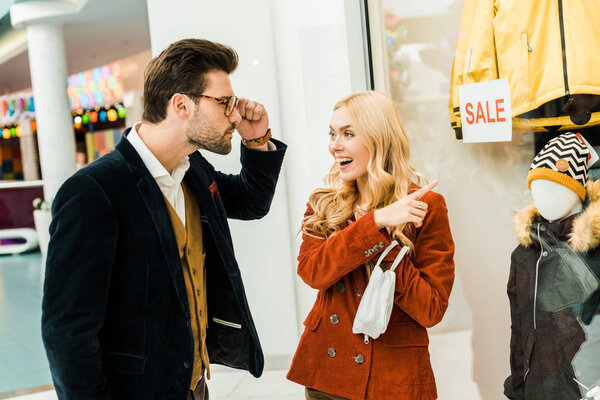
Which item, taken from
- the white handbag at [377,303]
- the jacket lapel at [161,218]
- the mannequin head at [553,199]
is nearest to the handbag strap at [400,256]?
the white handbag at [377,303]

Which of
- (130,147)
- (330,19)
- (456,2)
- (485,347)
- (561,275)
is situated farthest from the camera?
(330,19)

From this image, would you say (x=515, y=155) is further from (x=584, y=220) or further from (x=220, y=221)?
(x=220, y=221)

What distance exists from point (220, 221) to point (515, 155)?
1089 mm

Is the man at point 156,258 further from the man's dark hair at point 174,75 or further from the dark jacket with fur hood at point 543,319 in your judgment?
the dark jacket with fur hood at point 543,319

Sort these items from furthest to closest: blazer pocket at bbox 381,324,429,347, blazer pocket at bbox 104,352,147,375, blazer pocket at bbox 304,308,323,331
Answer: blazer pocket at bbox 304,308,323,331, blazer pocket at bbox 381,324,429,347, blazer pocket at bbox 104,352,147,375

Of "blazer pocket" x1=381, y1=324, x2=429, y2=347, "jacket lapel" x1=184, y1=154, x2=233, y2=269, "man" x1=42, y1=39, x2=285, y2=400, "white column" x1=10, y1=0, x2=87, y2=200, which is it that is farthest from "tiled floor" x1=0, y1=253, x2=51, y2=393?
"blazer pocket" x1=381, y1=324, x2=429, y2=347

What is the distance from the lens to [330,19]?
317cm

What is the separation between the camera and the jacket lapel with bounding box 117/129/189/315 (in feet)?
5.51

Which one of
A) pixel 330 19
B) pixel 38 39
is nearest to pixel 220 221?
pixel 330 19

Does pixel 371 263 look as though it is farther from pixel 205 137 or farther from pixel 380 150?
pixel 205 137

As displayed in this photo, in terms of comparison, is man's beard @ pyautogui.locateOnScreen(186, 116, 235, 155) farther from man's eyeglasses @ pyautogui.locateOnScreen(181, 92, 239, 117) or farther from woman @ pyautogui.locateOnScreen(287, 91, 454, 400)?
woman @ pyautogui.locateOnScreen(287, 91, 454, 400)

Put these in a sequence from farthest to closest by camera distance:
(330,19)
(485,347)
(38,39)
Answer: (38,39) < (330,19) < (485,347)

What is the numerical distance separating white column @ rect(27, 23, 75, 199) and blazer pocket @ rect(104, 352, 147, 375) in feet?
10.7

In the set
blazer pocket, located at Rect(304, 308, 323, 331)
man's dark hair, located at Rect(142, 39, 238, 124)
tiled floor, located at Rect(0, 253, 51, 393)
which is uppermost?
man's dark hair, located at Rect(142, 39, 238, 124)
